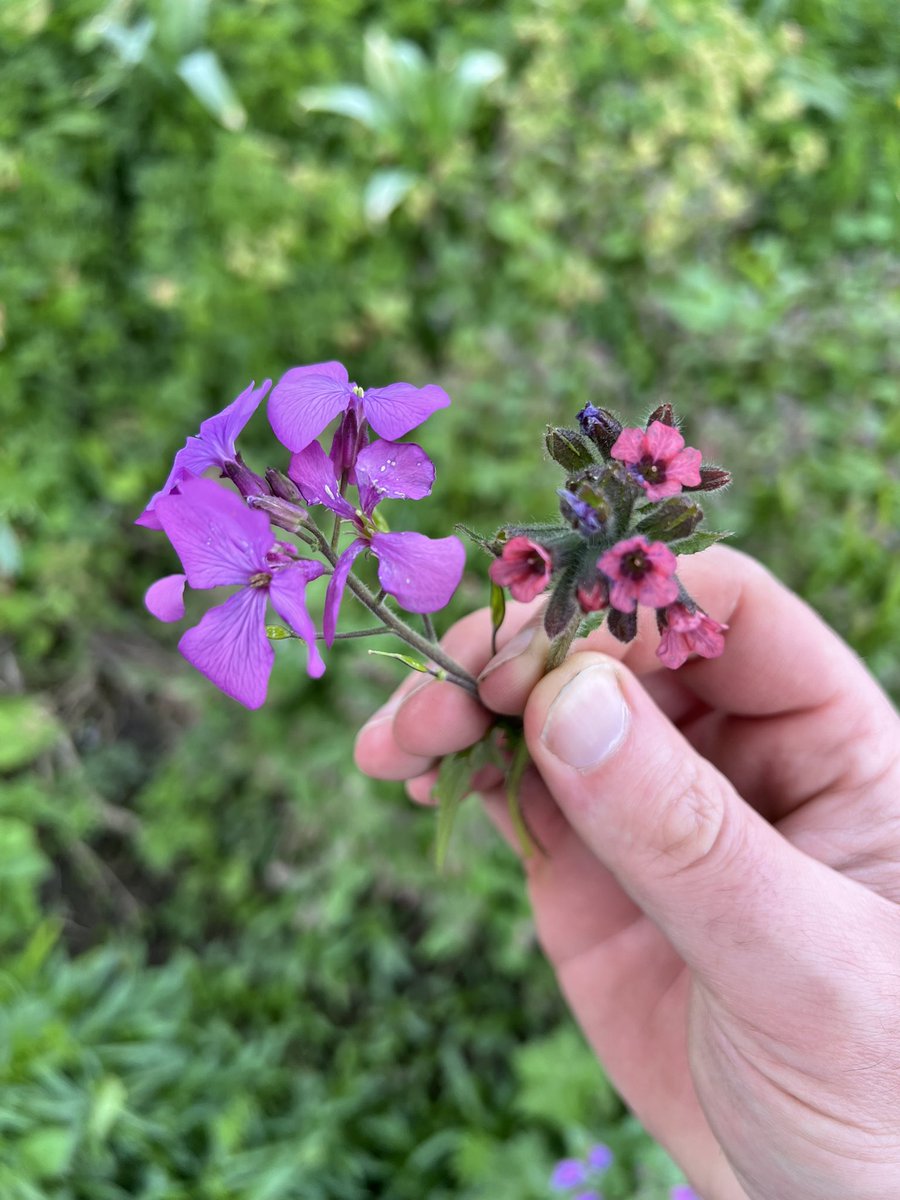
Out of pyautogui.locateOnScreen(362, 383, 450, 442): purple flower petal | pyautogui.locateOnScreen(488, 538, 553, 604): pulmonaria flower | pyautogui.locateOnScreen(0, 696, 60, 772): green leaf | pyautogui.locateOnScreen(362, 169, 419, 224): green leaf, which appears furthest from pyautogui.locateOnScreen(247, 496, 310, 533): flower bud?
pyautogui.locateOnScreen(0, 696, 60, 772): green leaf

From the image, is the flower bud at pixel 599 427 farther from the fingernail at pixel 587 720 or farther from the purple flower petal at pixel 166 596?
the purple flower petal at pixel 166 596

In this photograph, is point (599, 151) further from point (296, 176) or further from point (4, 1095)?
point (4, 1095)

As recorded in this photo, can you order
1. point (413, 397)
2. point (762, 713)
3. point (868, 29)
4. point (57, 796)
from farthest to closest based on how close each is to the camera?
point (868, 29) → point (57, 796) → point (762, 713) → point (413, 397)

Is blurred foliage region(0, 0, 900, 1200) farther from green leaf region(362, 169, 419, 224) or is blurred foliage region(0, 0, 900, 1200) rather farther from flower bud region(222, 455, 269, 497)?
flower bud region(222, 455, 269, 497)

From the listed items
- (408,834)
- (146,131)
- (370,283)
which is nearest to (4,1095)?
(408,834)

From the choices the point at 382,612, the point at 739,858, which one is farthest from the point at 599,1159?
the point at 382,612
